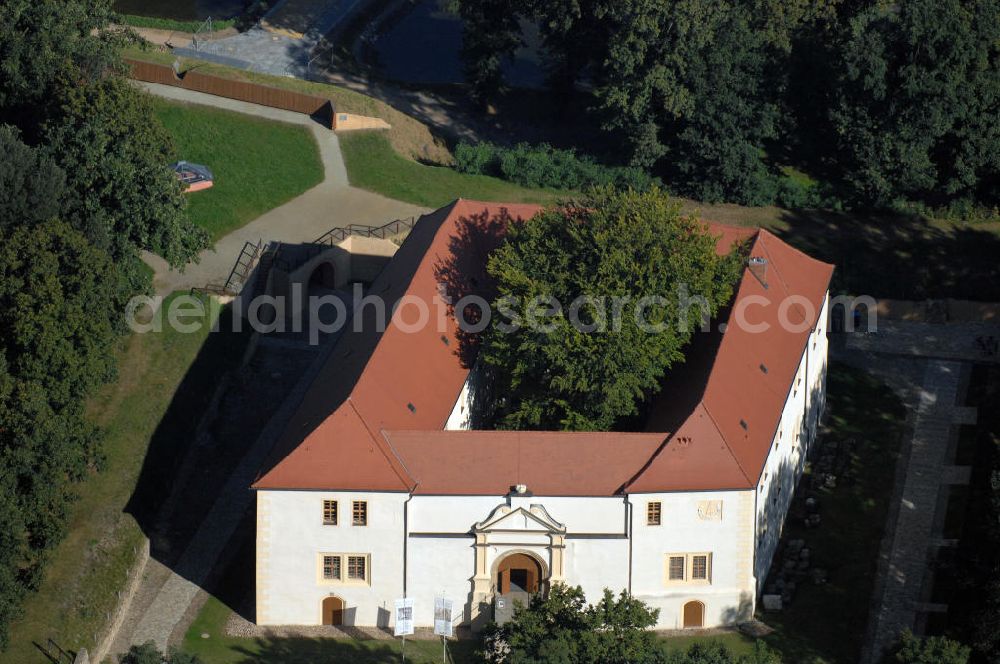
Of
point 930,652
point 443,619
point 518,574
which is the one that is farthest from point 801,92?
point 443,619

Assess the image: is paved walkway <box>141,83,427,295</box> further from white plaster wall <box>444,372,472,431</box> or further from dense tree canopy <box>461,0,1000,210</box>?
white plaster wall <box>444,372,472,431</box>

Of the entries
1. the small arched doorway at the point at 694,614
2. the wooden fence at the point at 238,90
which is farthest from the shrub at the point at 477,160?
the small arched doorway at the point at 694,614

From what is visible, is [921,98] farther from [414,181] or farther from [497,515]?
[497,515]

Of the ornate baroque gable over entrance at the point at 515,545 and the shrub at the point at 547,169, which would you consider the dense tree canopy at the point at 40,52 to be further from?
the ornate baroque gable over entrance at the point at 515,545

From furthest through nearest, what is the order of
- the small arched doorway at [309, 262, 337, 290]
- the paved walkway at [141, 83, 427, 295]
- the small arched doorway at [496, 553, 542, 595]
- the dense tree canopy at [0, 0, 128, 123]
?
the small arched doorway at [309, 262, 337, 290] → the dense tree canopy at [0, 0, 128, 123] → the paved walkway at [141, 83, 427, 295] → the small arched doorway at [496, 553, 542, 595]

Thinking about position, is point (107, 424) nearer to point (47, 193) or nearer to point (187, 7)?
point (47, 193)

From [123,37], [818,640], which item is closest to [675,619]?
[818,640]

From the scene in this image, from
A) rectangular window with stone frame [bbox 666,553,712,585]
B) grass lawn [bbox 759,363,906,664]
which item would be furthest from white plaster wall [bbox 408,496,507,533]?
grass lawn [bbox 759,363,906,664]
